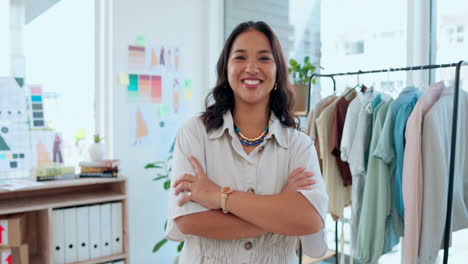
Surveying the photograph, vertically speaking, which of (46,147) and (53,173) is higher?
(46,147)

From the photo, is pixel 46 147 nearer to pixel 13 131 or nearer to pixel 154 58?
pixel 13 131

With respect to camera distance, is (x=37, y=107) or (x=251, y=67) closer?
(x=251, y=67)

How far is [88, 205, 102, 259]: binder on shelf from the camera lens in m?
2.41

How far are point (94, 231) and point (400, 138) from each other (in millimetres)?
1920

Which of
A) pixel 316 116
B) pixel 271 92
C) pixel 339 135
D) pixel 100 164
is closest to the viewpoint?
pixel 271 92

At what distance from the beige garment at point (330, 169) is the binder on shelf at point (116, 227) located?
1.39 m

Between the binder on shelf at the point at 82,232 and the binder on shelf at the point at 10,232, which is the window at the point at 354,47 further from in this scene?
the binder on shelf at the point at 10,232

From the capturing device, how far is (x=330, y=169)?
206cm

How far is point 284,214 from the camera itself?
3.87 ft

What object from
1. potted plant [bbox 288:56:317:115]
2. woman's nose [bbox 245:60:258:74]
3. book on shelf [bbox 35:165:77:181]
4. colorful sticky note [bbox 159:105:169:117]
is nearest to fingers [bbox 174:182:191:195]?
woman's nose [bbox 245:60:258:74]

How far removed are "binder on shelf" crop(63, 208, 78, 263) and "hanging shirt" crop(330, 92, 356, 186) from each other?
5.40 ft

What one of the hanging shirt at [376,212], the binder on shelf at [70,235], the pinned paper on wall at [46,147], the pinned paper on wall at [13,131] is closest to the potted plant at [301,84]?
the hanging shirt at [376,212]

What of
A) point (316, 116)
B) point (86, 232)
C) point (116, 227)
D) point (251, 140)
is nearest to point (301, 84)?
point (316, 116)

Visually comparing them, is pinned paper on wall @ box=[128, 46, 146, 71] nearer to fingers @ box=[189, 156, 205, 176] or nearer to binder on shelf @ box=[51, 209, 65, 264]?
binder on shelf @ box=[51, 209, 65, 264]
